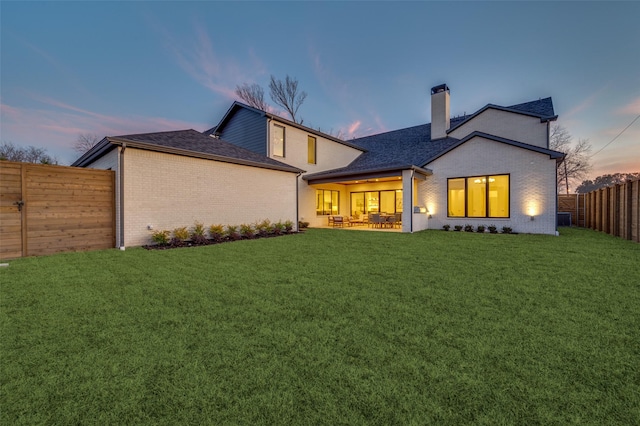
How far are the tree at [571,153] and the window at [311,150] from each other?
83.2 feet

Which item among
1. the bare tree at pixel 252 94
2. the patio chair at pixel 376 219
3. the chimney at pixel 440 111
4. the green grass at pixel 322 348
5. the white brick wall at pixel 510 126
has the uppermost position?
the bare tree at pixel 252 94

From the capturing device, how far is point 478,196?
13.0 metres

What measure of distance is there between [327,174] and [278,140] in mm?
3389

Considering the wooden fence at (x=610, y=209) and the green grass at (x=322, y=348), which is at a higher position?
the wooden fence at (x=610, y=209)

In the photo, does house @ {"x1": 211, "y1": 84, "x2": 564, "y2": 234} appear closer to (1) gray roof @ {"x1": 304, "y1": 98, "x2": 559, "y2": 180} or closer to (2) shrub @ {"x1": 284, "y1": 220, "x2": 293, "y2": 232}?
(1) gray roof @ {"x1": 304, "y1": 98, "x2": 559, "y2": 180}

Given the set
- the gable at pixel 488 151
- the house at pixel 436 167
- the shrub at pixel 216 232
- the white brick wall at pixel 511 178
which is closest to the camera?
the shrub at pixel 216 232

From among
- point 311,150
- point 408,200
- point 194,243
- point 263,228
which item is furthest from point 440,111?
point 194,243

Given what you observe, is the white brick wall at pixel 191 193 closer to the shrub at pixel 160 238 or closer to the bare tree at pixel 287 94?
the shrub at pixel 160 238

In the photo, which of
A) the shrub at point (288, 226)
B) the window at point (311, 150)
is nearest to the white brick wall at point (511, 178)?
the window at point (311, 150)

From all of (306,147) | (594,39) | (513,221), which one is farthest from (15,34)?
(594,39)

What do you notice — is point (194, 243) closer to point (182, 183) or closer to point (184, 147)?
point (182, 183)

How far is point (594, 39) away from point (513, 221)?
9.98 meters

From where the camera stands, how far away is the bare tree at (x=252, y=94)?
1045 inches

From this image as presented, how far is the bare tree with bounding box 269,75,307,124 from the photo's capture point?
86.8ft
